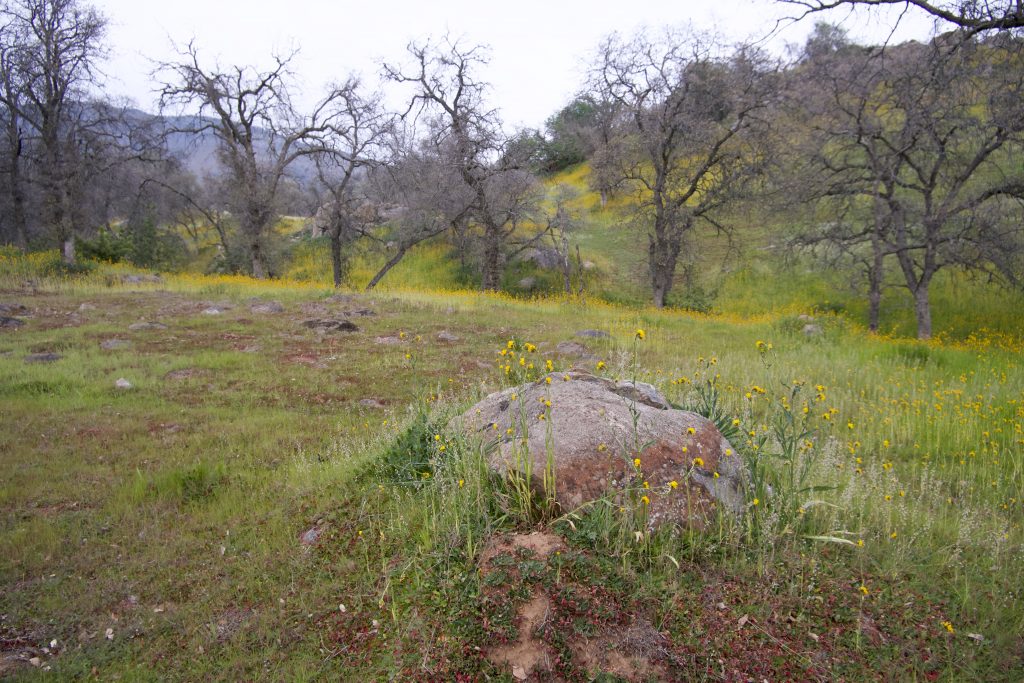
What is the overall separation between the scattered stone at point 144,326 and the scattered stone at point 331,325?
8.70 feet

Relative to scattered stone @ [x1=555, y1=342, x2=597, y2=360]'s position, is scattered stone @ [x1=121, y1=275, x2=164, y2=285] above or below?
above

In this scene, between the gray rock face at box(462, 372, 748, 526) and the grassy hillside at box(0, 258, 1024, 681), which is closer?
the grassy hillside at box(0, 258, 1024, 681)

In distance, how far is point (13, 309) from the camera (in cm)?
1146

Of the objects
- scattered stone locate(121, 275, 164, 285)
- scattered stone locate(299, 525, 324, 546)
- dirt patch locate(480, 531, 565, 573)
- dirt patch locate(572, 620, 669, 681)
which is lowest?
scattered stone locate(299, 525, 324, 546)

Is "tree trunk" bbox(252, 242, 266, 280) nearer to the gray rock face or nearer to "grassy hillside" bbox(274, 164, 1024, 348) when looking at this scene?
"grassy hillside" bbox(274, 164, 1024, 348)

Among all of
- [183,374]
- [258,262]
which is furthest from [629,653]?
[258,262]

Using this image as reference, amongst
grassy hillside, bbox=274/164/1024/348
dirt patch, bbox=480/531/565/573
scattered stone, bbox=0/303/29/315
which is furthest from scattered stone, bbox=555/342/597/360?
scattered stone, bbox=0/303/29/315

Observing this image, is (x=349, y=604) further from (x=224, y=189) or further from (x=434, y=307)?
(x=224, y=189)

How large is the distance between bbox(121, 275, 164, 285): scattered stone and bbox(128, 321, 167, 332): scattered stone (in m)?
7.26

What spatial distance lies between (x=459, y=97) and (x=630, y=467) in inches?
809

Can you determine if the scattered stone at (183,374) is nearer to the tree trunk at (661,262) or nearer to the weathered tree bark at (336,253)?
the weathered tree bark at (336,253)

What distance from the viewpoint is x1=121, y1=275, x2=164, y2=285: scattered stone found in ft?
54.9

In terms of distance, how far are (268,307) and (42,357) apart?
553 centimetres

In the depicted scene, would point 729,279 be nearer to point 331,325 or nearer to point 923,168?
point 923,168
